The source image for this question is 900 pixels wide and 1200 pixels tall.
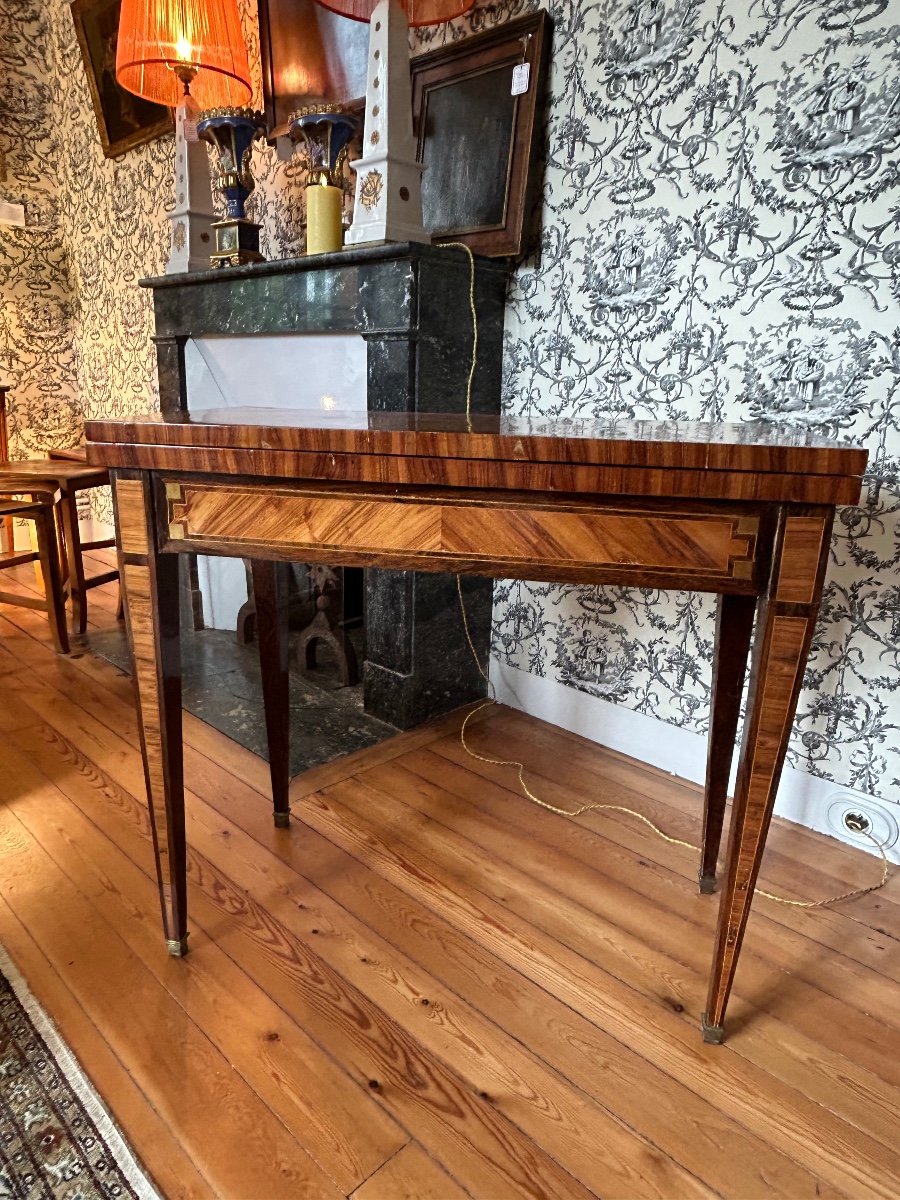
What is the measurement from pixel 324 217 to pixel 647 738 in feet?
4.97

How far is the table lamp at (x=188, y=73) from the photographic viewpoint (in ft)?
6.29

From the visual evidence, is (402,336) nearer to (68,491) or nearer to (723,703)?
(723,703)

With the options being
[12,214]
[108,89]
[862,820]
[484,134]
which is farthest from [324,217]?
[12,214]

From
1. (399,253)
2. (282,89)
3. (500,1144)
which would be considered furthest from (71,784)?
(282,89)

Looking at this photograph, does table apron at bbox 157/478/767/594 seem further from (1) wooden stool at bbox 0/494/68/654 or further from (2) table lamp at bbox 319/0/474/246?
(1) wooden stool at bbox 0/494/68/654

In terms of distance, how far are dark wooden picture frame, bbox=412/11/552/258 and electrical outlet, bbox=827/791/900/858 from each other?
4.63 feet

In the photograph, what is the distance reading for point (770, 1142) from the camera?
2.97 feet

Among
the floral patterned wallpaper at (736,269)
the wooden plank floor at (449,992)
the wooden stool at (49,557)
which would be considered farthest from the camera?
the wooden stool at (49,557)

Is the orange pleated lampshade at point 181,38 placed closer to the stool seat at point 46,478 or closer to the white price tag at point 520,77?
the white price tag at point 520,77

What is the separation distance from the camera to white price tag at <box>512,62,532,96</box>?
5.49ft

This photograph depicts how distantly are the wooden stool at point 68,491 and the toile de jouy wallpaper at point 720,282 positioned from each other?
1.51 meters

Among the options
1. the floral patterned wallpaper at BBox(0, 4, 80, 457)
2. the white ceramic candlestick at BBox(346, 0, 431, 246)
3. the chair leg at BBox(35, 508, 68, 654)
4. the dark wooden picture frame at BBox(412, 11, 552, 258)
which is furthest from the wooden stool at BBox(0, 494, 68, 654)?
the floral patterned wallpaper at BBox(0, 4, 80, 457)

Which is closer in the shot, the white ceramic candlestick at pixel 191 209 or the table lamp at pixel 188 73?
the table lamp at pixel 188 73

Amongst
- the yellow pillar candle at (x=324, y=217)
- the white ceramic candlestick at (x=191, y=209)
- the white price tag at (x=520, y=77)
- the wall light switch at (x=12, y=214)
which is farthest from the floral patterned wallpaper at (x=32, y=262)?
the white price tag at (x=520, y=77)
